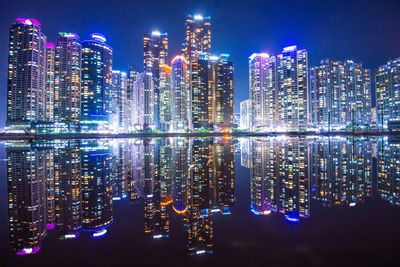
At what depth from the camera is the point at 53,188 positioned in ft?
35.6

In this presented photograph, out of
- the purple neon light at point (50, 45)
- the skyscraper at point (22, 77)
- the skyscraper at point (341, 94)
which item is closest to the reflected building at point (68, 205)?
the skyscraper at point (22, 77)

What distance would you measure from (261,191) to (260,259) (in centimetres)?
596

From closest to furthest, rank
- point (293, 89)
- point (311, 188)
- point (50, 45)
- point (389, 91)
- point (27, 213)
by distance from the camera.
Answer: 1. point (27, 213)
2. point (311, 188)
3. point (389, 91)
4. point (50, 45)
5. point (293, 89)

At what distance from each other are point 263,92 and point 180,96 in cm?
5880

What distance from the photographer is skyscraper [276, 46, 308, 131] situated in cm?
16000

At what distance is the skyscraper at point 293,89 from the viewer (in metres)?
160

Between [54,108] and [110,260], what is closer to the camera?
[110,260]

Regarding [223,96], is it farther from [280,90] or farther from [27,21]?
[27,21]

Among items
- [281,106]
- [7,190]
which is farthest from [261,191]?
[281,106]

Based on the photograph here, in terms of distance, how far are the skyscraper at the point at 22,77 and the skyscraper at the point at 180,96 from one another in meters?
84.3

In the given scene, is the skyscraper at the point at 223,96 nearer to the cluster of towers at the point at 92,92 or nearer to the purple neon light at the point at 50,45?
the cluster of towers at the point at 92,92

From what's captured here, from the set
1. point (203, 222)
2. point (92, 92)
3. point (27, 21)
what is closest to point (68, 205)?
point (203, 222)

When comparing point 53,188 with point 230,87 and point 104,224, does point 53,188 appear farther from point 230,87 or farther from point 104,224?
point 230,87

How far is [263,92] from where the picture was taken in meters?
186
